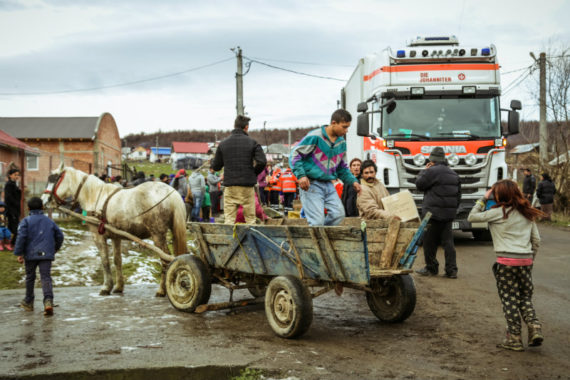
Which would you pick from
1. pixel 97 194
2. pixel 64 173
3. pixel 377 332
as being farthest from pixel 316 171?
pixel 64 173

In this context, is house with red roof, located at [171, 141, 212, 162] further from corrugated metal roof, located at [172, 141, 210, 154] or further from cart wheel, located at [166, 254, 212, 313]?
cart wheel, located at [166, 254, 212, 313]

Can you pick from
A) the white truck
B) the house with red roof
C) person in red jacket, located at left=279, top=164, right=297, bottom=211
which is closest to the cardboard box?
the white truck

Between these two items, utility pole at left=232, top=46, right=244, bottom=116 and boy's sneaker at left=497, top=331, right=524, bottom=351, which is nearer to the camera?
boy's sneaker at left=497, top=331, right=524, bottom=351

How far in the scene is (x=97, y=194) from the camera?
8898mm

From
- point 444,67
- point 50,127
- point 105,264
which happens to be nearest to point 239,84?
point 444,67

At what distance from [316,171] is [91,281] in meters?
5.88

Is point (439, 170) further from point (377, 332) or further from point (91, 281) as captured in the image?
point (91, 281)

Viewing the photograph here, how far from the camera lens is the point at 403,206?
→ 6090mm

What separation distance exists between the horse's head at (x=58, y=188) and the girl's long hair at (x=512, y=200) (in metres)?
6.84

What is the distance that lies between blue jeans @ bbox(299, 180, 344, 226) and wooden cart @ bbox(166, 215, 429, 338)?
0.30 metres

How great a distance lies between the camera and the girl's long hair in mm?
5137

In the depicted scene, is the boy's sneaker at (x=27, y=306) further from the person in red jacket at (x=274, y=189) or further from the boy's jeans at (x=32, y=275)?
the person in red jacket at (x=274, y=189)

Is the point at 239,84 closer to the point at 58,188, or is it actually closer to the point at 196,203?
the point at 196,203

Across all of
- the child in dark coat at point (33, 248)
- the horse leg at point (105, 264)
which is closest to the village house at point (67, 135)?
the horse leg at point (105, 264)
